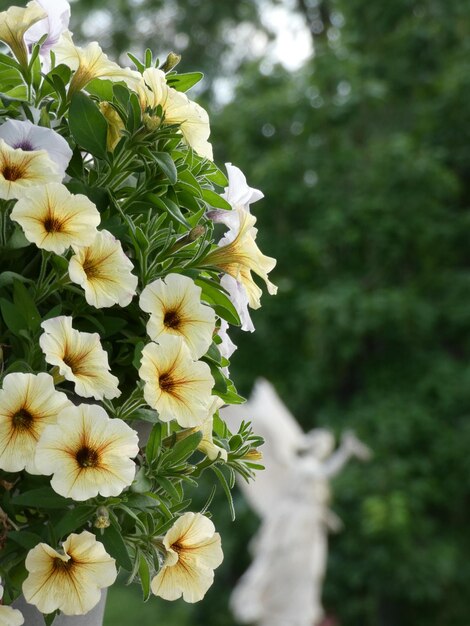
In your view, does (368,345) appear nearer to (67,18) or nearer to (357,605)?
(357,605)

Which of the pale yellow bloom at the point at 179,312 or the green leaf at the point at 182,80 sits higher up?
the green leaf at the point at 182,80

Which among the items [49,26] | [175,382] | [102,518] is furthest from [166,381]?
[49,26]

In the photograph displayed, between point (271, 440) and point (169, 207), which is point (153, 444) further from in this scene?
point (271, 440)

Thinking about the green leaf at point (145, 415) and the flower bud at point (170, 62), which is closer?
the green leaf at point (145, 415)

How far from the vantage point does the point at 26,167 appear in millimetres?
798

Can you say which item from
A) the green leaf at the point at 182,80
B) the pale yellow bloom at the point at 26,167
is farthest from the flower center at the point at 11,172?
the green leaf at the point at 182,80

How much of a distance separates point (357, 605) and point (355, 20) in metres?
5.57

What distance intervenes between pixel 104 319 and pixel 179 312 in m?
0.06

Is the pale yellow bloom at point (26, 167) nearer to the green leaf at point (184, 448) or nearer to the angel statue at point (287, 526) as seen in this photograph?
the green leaf at point (184, 448)

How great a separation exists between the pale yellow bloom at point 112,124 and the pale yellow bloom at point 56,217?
85mm

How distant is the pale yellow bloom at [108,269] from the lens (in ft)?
2.61

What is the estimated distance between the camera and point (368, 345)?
34.3 ft

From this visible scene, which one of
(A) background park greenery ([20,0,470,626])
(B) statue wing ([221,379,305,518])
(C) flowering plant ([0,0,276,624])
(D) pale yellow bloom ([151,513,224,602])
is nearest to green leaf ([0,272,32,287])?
(C) flowering plant ([0,0,276,624])

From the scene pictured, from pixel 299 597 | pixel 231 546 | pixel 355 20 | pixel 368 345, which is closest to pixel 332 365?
pixel 368 345
